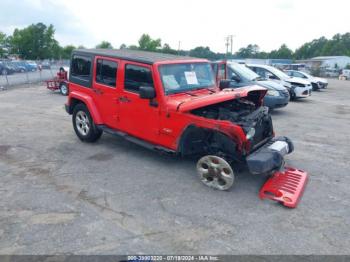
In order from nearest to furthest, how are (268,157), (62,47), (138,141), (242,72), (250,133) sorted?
(268,157)
(250,133)
(138,141)
(242,72)
(62,47)

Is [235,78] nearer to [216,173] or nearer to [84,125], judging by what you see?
[84,125]

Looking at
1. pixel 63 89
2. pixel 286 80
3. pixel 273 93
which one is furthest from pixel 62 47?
pixel 273 93

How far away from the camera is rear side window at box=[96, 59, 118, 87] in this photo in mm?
5777

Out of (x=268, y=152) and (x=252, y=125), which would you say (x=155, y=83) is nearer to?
(x=252, y=125)

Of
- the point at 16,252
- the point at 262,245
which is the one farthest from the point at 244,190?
the point at 16,252

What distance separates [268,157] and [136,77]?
8.88 feet

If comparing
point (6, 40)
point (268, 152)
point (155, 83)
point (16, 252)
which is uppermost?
point (6, 40)

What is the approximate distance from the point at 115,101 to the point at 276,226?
12.1 ft

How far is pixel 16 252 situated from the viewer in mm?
3117

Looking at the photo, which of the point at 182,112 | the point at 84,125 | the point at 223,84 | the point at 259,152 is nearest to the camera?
the point at 259,152

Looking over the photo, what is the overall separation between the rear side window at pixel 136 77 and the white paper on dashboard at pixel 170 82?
0.81 ft

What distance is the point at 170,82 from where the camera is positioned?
204 inches

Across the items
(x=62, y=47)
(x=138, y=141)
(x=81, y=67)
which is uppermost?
(x=62, y=47)

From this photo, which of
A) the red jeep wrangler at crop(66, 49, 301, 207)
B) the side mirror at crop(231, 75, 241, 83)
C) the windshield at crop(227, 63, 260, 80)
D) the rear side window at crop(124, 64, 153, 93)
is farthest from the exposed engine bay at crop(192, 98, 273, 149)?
the windshield at crop(227, 63, 260, 80)
